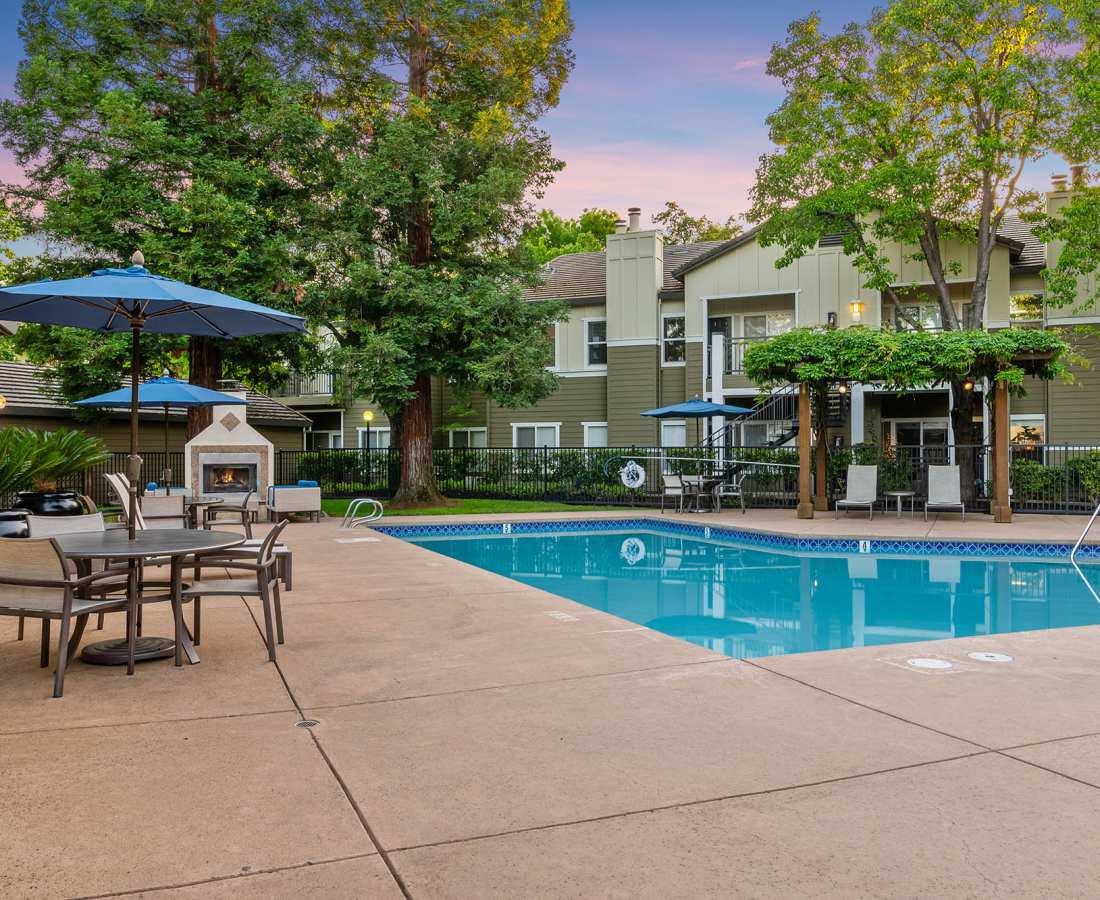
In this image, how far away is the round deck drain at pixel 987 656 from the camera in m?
5.09

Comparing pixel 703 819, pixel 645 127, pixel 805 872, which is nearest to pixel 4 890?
pixel 703 819

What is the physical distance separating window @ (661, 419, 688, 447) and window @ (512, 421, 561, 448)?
11.2 feet

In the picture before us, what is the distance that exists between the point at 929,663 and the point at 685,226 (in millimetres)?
36043

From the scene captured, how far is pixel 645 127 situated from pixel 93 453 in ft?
47.0

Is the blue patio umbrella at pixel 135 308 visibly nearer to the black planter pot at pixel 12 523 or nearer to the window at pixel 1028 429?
the black planter pot at pixel 12 523

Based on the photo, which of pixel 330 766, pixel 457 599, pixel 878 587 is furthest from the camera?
pixel 878 587

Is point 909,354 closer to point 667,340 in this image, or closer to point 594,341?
point 667,340

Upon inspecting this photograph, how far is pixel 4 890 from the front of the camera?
2.33 meters

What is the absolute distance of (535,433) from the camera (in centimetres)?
2538

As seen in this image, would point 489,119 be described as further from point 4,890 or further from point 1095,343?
point 4,890

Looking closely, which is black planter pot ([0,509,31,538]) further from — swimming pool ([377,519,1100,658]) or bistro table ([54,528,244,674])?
swimming pool ([377,519,1100,658])

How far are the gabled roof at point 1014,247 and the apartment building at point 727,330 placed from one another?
47 millimetres

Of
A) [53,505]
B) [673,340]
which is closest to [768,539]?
[53,505]

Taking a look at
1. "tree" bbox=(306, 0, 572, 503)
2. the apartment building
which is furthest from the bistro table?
the apartment building
